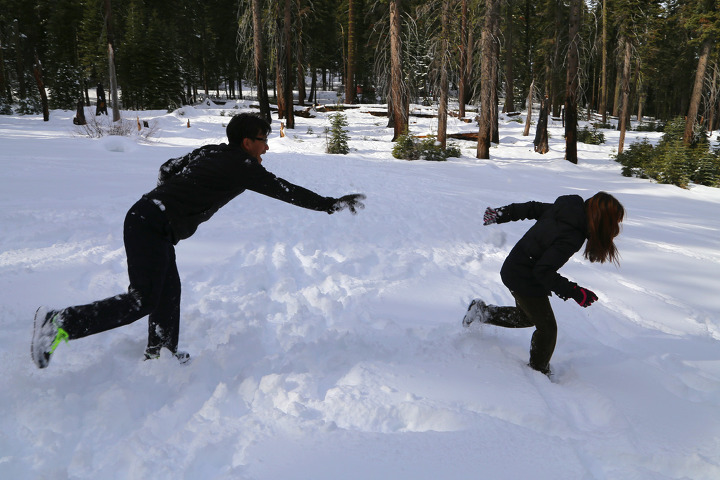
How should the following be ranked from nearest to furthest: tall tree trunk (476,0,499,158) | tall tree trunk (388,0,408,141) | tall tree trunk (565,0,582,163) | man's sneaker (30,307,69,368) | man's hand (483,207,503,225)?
man's sneaker (30,307,69,368), man's hand (483,207,503,225), tall tree trunk (476,0,499,158), tall tree trunk (565,0,582,163), tall tree trunk (388,0,408,141)

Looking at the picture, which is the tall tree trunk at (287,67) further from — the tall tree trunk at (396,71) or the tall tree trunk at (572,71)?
the tall tree trunk at (572,71)

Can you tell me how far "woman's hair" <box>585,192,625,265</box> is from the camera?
2762mm

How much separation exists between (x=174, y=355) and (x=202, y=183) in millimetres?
1239

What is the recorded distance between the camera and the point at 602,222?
279 centimetres

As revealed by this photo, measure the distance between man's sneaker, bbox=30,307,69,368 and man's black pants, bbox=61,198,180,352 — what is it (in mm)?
34

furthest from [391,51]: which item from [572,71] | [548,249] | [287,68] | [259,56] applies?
[548,249]

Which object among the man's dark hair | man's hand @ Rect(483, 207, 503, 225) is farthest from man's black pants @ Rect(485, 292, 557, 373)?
the man's dark hair

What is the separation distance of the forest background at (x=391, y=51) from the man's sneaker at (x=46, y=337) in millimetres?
16716

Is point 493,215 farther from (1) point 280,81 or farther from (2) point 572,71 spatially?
(1) point 280,81

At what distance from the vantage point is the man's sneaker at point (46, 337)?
233cm

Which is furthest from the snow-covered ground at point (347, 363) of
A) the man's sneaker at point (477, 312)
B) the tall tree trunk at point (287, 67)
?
the tall tree trunk at point (287, 67)

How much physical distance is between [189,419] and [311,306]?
186 centimetres

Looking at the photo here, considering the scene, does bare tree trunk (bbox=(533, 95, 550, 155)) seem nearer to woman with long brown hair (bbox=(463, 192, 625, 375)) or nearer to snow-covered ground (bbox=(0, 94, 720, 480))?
snow-covered ground (bbox=(0, 94, 720, 480))

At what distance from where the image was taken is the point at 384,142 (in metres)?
22.1
